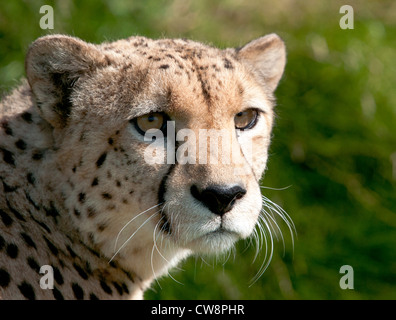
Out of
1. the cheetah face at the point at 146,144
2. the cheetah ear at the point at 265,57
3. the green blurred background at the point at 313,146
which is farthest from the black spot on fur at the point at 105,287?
the green blurred background at the point at 313,146

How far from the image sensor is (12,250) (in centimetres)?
199

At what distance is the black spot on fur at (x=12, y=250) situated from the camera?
6.48 feet

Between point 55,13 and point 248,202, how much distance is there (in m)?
2.30

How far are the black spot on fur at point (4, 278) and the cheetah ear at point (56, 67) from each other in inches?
19.3

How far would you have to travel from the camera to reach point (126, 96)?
2.13 metres

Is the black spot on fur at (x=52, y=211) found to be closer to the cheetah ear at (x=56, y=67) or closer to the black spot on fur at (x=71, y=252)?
the black spot on fur at (x=71, y=252)

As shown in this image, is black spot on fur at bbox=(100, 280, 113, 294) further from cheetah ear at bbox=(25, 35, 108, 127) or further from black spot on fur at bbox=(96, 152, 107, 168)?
cheetah ear at bbox=(25, 35, 108, 127)

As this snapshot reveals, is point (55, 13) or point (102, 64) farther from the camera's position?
point (55, 13)

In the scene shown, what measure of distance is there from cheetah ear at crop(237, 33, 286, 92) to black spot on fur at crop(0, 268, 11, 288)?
113 centimetres

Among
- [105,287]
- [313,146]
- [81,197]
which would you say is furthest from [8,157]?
[313,146]

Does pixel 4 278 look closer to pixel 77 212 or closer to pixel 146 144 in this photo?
pixel 77 212

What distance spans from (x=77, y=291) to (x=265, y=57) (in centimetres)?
112
